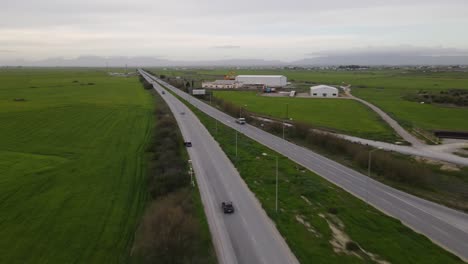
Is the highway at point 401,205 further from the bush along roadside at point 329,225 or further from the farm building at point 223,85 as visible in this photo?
the farm building at point 223,85

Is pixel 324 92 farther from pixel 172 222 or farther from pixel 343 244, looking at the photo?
pixel 172 222

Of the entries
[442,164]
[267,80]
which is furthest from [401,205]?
[267,80]

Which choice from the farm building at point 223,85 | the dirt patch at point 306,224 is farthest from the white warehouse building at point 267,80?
the dirt patch at point 306,224

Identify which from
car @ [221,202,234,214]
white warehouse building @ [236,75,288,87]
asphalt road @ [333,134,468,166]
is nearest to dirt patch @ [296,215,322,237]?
car @ [221,202,234,214]

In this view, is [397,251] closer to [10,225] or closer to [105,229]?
[105,229]

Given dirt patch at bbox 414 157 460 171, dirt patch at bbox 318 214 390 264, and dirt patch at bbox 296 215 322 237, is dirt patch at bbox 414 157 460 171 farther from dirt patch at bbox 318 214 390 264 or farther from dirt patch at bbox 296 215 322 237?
dirt patch at bbox 296 215 322 237
